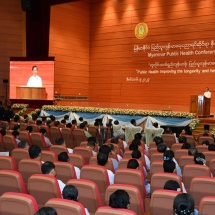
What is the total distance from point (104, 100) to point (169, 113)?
7.86m

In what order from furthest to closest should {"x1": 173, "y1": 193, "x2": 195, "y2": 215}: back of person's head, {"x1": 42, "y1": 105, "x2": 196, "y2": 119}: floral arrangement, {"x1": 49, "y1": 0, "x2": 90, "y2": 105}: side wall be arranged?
{"x1": 49, "y1": 0, "x2": 90, "y2": 105}: side wall, {"x1": 42, "y1": 105, "x2": 196, "y2": 119}: floral arrangement, {"x1": 173, "y1": 193, "x2": 195, "y2": 215}: back of person's head

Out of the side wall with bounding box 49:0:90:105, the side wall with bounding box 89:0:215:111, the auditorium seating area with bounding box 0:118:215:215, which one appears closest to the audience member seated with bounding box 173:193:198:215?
the auditorium seating area with bounding box 0:118:215:215

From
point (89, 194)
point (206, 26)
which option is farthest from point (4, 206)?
point (206, 26)

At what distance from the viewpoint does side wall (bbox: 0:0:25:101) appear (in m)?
17.9

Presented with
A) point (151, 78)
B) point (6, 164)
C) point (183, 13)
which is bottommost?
point (6, 164)

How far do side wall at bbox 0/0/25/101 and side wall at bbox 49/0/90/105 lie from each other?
1680 millimetres

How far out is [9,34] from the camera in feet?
59.7

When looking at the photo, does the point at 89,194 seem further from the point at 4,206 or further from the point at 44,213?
the point at 44,213

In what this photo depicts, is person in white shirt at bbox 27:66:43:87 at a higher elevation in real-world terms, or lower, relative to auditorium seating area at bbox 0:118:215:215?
higher

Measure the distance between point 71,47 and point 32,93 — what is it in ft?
15.3

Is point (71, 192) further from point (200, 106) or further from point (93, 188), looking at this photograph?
point (200, 106)

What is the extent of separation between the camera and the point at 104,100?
1964 centimetres

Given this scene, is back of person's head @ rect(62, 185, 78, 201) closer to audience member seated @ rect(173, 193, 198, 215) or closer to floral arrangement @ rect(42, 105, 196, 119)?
audience member seated @ rect(173, 193, 198, 215)

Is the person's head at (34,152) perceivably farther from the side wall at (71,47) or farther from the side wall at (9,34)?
the side wall at (71,47)
